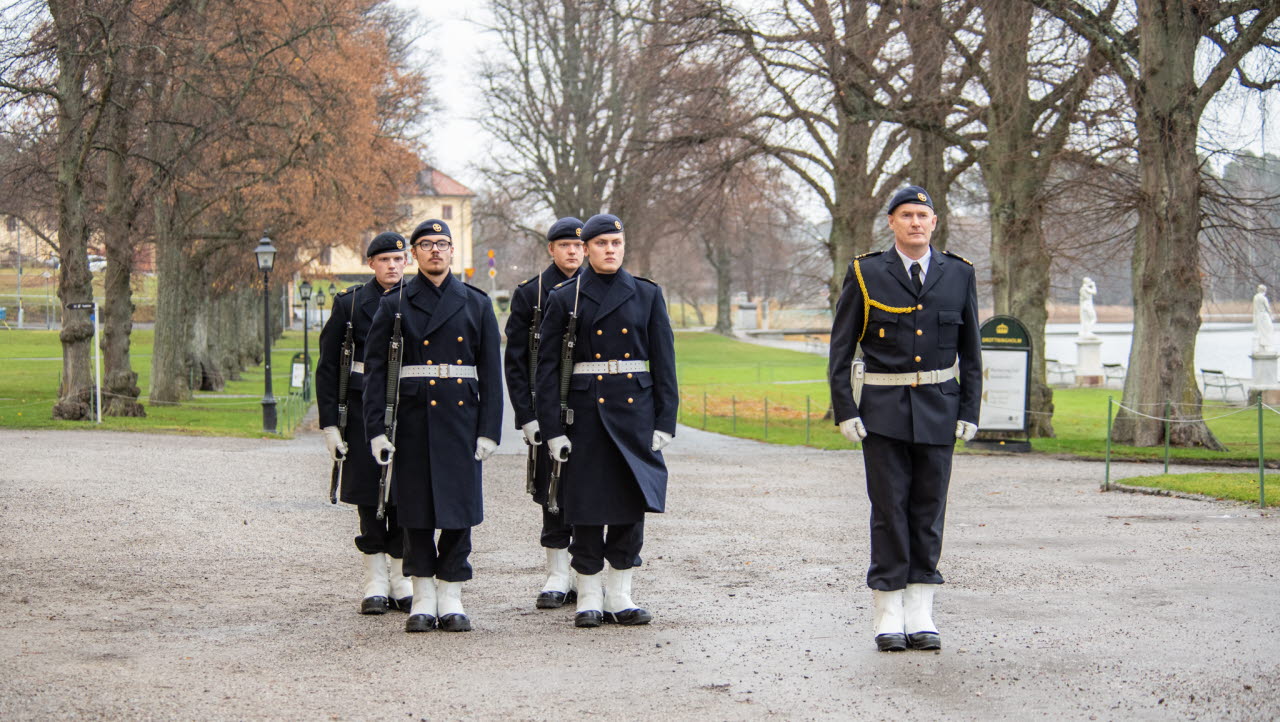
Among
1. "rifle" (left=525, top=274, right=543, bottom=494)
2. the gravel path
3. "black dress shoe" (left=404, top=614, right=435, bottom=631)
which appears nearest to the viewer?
the gravel path

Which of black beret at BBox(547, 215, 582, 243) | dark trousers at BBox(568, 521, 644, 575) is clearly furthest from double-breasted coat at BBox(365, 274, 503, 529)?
black beret at BBox(547, 215, 582, 243)

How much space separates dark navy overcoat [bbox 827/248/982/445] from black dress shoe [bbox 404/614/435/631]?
2377mm

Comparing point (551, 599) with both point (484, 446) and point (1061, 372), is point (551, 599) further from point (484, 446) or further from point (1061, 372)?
point (1061, 372)

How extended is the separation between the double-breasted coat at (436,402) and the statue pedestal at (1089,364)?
42.9 metres

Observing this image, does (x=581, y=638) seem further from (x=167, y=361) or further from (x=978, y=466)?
(x=167, y=361)

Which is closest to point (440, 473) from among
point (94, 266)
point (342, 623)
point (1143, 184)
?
point (342, 623)

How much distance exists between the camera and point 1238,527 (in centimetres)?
1162

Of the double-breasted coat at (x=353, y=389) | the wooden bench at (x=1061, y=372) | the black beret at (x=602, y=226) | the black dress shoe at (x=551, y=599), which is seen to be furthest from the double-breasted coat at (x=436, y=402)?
the wooden bench at (x=1061, y=372)

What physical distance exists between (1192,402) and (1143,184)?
3.58 meters

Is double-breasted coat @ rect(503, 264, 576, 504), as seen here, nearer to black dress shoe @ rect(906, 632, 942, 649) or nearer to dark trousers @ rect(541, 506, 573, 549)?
dark trousers @ rect(541, 506, 573, 549)

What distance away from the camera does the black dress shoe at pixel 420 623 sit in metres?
7.66

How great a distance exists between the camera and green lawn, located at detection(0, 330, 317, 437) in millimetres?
25656

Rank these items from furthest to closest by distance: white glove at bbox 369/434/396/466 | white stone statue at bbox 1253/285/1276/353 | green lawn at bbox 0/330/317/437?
1. white stone statue at bbox 1253/285/1276/353
2. green lawn at bbox 0/330/317/437
3. white glove at bbox 369/434/396/466

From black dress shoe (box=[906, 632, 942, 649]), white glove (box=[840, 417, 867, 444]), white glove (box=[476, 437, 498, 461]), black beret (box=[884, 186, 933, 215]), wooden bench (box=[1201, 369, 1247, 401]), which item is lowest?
black dress shoe (box=[906, 632, 942, 649])
